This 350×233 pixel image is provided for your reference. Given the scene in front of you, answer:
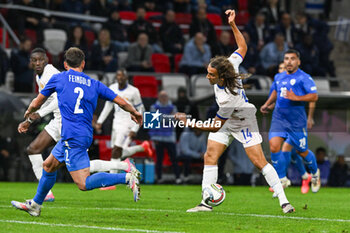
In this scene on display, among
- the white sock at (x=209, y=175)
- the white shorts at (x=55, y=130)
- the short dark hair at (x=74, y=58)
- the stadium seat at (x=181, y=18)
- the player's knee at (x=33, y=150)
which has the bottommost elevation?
the player's knee at (x=33, y=150)

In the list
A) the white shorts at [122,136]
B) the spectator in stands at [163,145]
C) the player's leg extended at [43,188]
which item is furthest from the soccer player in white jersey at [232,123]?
the spectator in stands at [163,145]

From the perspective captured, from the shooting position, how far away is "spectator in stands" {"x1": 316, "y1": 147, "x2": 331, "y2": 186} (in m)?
18.3

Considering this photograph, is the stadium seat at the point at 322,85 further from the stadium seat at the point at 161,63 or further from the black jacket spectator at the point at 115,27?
the black jacket spectator at the point at 115,27

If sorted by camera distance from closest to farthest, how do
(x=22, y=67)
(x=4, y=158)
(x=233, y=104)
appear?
(x=233, y=104)
(x=4, y=158)
(x=22, y=67)

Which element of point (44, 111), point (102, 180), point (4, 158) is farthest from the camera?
point (4, 158)

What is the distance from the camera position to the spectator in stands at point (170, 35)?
69.4ft

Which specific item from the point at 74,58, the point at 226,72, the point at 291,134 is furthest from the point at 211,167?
the point at 291,134

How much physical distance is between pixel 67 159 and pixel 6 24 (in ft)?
40.5

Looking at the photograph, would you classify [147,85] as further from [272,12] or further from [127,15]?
[272,12]

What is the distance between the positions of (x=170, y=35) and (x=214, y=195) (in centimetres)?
1241

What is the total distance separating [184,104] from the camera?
18641 mm

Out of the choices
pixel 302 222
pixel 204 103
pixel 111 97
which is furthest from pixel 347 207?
pixel 204 103

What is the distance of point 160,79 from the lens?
65.4ft

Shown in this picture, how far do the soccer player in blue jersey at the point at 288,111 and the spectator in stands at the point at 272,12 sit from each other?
10093mm
